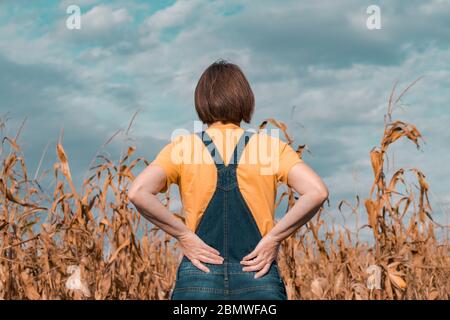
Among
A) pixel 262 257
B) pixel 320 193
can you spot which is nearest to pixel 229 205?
pixel 262 257

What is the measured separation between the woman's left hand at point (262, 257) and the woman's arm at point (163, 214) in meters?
0.13

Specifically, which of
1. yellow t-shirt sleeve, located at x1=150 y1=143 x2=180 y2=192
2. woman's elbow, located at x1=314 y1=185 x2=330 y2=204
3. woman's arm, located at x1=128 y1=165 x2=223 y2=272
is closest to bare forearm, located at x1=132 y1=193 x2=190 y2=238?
woman's arm, located at x1=128 y1=165 x2=223 y2=272

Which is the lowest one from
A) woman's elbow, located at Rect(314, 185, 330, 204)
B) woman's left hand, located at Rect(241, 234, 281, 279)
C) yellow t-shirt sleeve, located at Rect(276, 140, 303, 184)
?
woman's left hand, located at Rect(241, 234, 281, 279)

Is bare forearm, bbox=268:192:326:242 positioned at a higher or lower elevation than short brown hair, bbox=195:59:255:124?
lower

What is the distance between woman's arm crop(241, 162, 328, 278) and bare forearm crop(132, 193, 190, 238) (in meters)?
0.33

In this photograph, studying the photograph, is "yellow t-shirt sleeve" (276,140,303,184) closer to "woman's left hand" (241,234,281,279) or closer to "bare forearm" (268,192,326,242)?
"bare forearm" (268,192,326,242)

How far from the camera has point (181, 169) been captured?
10.7 ft

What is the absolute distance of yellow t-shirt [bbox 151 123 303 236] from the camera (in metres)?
3.24

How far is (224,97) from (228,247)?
69 centimetres

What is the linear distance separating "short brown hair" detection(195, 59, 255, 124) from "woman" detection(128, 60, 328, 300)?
0.04 m

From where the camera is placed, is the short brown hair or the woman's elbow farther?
the short brown hair
